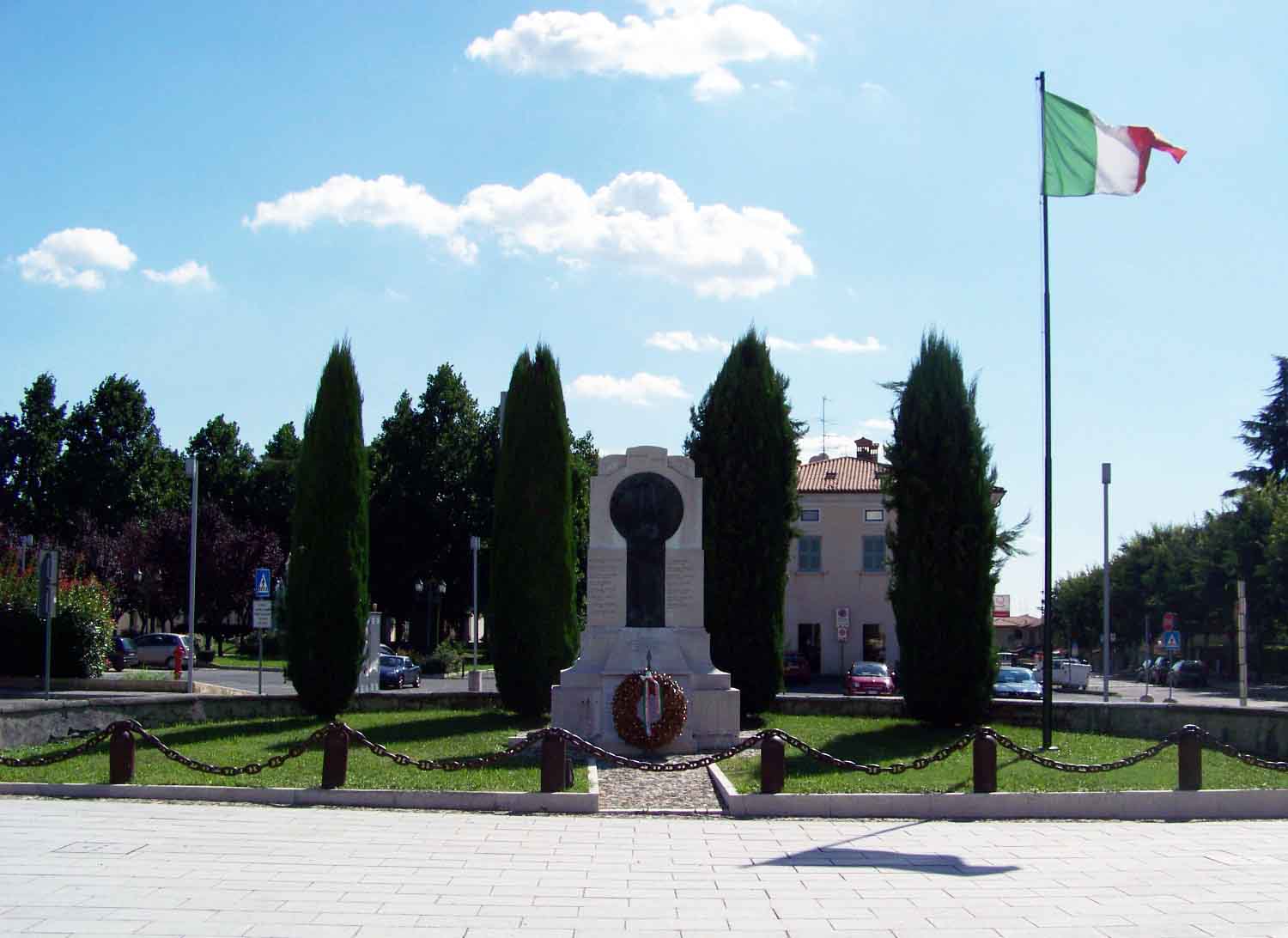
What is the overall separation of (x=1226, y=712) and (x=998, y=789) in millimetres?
8187

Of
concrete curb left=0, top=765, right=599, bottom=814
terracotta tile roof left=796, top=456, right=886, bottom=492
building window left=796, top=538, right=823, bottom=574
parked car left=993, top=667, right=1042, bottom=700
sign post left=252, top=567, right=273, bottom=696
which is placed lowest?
parked car left=993, top=667, right=1042, bottom=700

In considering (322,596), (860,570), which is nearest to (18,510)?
(860,570)

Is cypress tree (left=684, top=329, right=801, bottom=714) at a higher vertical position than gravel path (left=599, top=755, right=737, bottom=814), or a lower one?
higher

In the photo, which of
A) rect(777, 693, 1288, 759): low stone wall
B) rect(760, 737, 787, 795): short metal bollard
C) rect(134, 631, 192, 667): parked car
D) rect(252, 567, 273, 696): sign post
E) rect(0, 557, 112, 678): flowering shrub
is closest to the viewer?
rect(760, 737, 787, 795): short metal bollard

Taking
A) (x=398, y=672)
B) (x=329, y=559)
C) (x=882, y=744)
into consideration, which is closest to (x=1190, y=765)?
(x=882, y=744)

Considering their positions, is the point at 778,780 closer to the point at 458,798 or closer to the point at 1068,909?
the point at 458,798

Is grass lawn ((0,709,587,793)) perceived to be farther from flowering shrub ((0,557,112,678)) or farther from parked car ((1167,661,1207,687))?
parked car ((1167,661,1207,687))

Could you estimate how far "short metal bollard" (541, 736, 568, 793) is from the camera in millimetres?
12414

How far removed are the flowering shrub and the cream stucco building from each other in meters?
26.3

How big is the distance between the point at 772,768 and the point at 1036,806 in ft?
9.11

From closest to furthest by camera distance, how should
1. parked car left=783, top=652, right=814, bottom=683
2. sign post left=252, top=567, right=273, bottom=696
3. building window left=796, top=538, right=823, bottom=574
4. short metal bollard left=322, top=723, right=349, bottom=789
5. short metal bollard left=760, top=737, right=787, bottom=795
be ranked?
short metal bollard left=760, top=737, right=787, bottom=795 < short metal bollard left=322, top=723, right=349, bottom=789 < sign post left=252, top=567, right=273, bottom=696 < parked car left=783, top=652, right=814, bottom=683 < building window left=796, top=538, right=823, bottom=574

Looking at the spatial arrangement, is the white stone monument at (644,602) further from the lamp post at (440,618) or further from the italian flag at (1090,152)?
the lamp post at (440,618)

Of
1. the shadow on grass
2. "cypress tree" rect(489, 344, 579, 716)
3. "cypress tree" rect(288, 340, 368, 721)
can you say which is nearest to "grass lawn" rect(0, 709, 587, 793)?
"cypress tree" rect(288, 340, 368, 721)

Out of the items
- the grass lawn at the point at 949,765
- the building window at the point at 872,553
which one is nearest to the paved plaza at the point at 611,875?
the grass lawn at the point at 949,765
